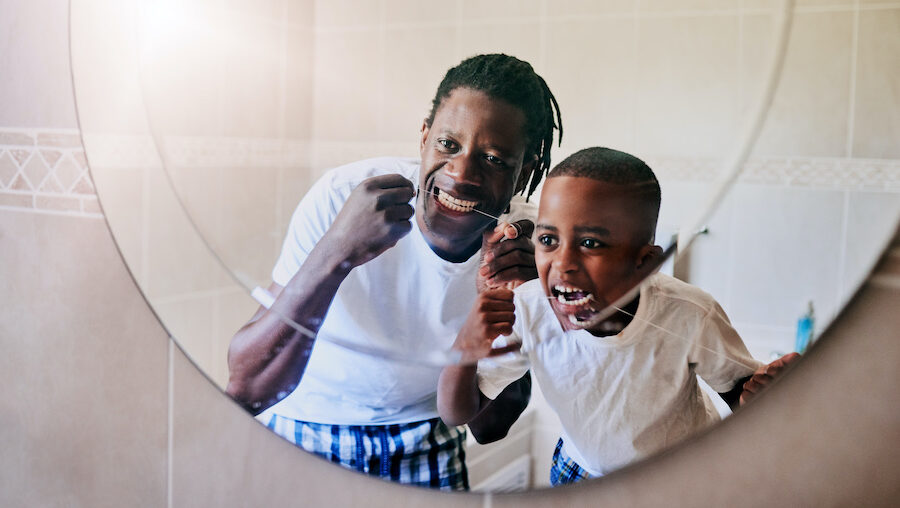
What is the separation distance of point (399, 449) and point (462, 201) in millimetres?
264

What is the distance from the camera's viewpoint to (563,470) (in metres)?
0.73

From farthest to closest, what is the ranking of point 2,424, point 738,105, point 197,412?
point 2,424 < point 197,412 < point 738,105

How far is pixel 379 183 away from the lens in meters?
0.75

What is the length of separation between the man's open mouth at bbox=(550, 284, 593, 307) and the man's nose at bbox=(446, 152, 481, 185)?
11 cm

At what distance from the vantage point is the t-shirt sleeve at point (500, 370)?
0.71 m

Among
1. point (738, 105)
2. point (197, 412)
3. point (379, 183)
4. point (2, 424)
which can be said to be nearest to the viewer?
point (738, 105)

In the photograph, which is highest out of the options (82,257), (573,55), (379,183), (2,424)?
(573,55)

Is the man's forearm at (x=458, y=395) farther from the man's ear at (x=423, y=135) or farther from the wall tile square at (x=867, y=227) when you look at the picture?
the wall tile square at (x=867, y=227)

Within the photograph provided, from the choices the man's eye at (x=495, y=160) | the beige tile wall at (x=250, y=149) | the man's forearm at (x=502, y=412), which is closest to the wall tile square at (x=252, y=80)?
the beige tile wall at (x=250, y=149)

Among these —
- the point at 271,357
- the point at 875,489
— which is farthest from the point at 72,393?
the point at 875,489

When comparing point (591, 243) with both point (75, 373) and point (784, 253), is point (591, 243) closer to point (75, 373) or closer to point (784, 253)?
point (784, 253)

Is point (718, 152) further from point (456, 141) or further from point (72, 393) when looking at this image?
point (72, 393)

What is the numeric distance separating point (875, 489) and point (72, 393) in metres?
0.95

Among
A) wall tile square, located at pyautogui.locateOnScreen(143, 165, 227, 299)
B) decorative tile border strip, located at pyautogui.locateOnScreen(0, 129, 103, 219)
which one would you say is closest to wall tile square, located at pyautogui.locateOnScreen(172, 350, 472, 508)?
wall tile square, located at pyautogui.locateOnScreen(143, 165, 227, 299)
